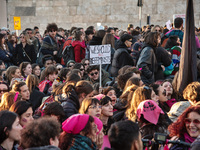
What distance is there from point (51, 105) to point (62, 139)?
4.14 feet

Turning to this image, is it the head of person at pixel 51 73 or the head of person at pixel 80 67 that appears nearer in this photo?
the head of person at pixel 51 73

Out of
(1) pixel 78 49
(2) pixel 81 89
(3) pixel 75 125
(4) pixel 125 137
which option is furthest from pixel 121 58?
(4) pixel 125 137

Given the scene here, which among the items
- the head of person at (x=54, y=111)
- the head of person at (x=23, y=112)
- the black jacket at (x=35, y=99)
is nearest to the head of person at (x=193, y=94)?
the head of person at (x=54, y=111)

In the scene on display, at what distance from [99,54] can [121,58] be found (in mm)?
583

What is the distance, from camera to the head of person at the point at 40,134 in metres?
3.67

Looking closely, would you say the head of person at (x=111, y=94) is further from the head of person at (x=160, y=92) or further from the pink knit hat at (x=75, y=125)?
the pink knit hat at (x=75, y=125)

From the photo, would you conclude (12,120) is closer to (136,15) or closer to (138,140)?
(138,140)

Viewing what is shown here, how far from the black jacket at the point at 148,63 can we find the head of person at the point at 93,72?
930mm

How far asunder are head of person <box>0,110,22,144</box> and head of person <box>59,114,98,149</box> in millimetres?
494

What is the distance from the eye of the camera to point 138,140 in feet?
12.1

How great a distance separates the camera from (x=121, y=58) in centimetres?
984

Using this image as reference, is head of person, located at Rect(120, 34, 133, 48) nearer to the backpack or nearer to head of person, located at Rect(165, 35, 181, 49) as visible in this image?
head of person, located at Rect(165, 35, 181, 49)

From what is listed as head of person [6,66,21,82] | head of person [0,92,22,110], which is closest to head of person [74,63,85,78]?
head of person [6,66,21,82]

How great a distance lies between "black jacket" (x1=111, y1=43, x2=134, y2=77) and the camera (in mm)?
9797
